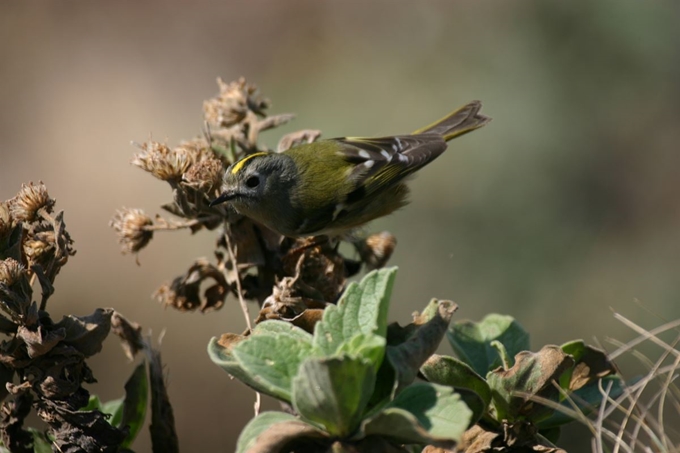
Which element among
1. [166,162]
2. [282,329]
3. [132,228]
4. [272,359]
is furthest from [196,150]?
[272,359]

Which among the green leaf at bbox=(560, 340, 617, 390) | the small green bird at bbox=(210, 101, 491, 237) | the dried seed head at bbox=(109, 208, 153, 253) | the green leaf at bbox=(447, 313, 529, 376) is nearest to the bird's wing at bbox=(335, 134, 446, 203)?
the small green bird at bbox=(210, 101, 491, 237)

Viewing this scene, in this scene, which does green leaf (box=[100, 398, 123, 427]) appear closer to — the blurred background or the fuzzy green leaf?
the fuzzy green leaf

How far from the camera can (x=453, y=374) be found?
1416 millimetres

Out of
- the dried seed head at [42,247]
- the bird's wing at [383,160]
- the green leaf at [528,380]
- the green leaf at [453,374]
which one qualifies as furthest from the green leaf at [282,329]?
the bird's wing at [383,160]

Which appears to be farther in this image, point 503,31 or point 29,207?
point 503,31

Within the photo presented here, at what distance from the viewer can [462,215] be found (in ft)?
16.9

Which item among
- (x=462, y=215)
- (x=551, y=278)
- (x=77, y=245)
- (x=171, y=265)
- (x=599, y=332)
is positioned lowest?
(x=599, y=332)

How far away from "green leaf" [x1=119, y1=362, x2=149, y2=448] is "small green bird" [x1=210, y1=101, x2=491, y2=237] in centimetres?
156

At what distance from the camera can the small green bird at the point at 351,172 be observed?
10.9ft

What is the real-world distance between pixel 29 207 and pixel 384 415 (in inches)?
34.6


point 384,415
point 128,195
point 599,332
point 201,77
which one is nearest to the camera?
point 384,415

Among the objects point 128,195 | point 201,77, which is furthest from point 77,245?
point 201,77

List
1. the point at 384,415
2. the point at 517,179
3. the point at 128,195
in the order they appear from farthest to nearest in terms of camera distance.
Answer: the point at 128,195, the point at 517,179, the point at 384,415

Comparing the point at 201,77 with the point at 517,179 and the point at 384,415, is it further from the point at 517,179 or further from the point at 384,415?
the point at 384,415
